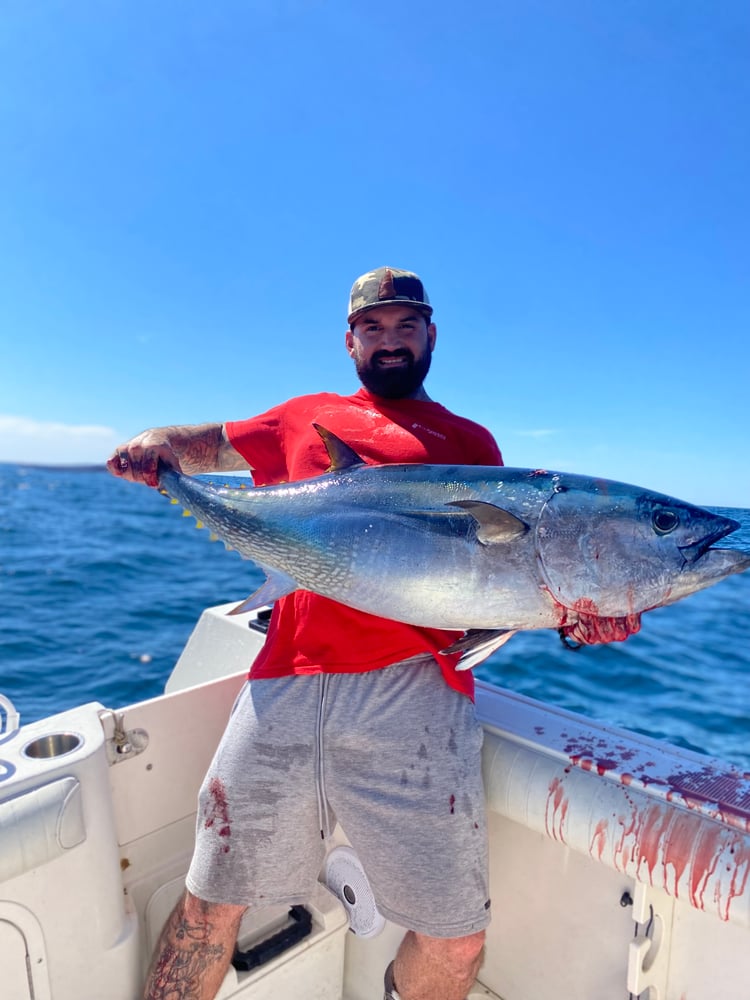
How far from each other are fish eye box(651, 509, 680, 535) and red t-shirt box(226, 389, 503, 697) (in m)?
0.70

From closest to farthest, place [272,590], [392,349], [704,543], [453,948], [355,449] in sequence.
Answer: [704,543]
[453,948]
[272,590]
[355,449]
[392,349]

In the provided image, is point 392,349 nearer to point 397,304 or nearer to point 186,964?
point 397,304

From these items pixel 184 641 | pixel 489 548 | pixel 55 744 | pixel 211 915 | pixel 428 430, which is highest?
pixel 428 430

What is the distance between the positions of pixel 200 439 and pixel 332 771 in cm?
133

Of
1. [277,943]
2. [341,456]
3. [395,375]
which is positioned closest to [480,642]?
[341,456]

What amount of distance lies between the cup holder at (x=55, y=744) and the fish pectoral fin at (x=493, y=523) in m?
1.40

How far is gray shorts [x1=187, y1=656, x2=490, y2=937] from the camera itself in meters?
1.92

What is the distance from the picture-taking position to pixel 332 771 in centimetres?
205

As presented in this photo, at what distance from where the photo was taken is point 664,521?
1.69m

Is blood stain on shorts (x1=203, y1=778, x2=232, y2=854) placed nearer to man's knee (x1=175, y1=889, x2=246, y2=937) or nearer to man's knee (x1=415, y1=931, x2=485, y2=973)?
man's knee (x1=175, y1=889, x2=246, y2=937)

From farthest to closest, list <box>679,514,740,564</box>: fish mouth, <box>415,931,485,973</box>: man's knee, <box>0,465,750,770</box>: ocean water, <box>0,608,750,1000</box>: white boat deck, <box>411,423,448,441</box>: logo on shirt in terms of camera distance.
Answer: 1. <box>0,465,750,770</box>: ocean water
2. <box>411,423,448,441</box>: logo on shirt
3. <box>415,931,485,973</box>: man's knee
4. <box>0,608,750,1000</box>: white boat deck
5. <box>679,514,740,564</box>: fish mouth

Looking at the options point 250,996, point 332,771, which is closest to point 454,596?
point 332,771

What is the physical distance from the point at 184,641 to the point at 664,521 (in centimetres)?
701

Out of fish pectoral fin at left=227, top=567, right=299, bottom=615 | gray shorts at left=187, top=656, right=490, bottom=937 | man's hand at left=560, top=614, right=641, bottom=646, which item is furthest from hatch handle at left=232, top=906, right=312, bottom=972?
man's hand at left=560, top=614, right=641, bottom=646
